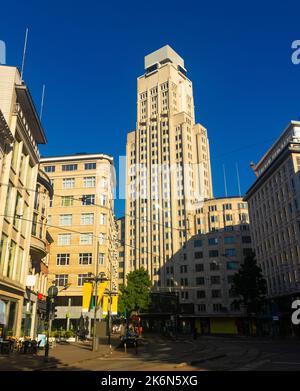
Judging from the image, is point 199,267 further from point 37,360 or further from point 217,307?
point 37,360

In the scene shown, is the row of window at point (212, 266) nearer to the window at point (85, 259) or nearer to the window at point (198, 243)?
the window at point (198, 243)

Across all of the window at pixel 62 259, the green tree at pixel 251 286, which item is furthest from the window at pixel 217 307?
the window at pixel 62 259

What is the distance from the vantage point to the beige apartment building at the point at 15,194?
29.6 metres

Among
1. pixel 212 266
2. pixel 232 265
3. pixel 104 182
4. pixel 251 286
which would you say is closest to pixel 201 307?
pixel 212 266

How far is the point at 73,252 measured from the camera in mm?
65625

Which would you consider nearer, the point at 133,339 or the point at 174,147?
the point at 133,339

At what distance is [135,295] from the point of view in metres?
69.1

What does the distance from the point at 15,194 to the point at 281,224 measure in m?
48.1

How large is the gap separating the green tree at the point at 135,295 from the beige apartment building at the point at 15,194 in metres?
32.5

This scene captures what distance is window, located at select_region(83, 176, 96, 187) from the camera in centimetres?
7019

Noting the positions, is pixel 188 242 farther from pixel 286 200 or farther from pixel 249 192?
pixel 286 200

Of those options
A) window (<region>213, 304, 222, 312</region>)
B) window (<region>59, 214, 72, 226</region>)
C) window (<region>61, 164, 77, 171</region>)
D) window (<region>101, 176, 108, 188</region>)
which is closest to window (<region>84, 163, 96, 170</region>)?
window (<region>61, 164, 77, 171</region>)

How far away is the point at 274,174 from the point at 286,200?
7.53 m
